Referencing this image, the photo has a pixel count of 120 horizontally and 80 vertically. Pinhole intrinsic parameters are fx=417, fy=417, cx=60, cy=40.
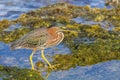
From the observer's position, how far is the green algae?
11.5 metres

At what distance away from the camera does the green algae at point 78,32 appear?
11.5 m

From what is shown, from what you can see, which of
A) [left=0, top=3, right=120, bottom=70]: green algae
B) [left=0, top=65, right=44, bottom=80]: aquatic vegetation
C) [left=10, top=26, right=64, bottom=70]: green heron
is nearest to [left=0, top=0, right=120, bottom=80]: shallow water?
[left=0, top=3, right=120, bottom=70]: green algae

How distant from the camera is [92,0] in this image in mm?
20641

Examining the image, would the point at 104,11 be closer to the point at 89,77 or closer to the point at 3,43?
the point at 3,43

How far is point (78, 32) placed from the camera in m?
13.3

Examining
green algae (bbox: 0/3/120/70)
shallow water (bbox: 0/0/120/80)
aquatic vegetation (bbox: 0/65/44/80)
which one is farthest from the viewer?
green algae (bbox: 0/3/120/70)

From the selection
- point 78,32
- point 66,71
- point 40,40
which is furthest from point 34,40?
point 78,32

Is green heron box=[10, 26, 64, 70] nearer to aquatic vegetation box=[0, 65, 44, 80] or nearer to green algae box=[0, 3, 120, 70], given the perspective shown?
aquatic vegetation box=[0, 65, 44, 80]

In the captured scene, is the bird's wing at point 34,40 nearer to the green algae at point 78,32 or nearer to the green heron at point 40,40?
the green heron at point 40,40

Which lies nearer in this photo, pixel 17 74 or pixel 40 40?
pixel 17 74

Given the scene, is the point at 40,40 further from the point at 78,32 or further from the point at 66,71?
the point at 78,32

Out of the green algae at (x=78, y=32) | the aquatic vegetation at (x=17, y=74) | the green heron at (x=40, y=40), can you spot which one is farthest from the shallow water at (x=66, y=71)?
the green heron at (x=40, y=40)

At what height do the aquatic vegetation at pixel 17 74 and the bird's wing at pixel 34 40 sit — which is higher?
the bird's wing at pixel 34 40

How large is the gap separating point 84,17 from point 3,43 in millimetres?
3776
